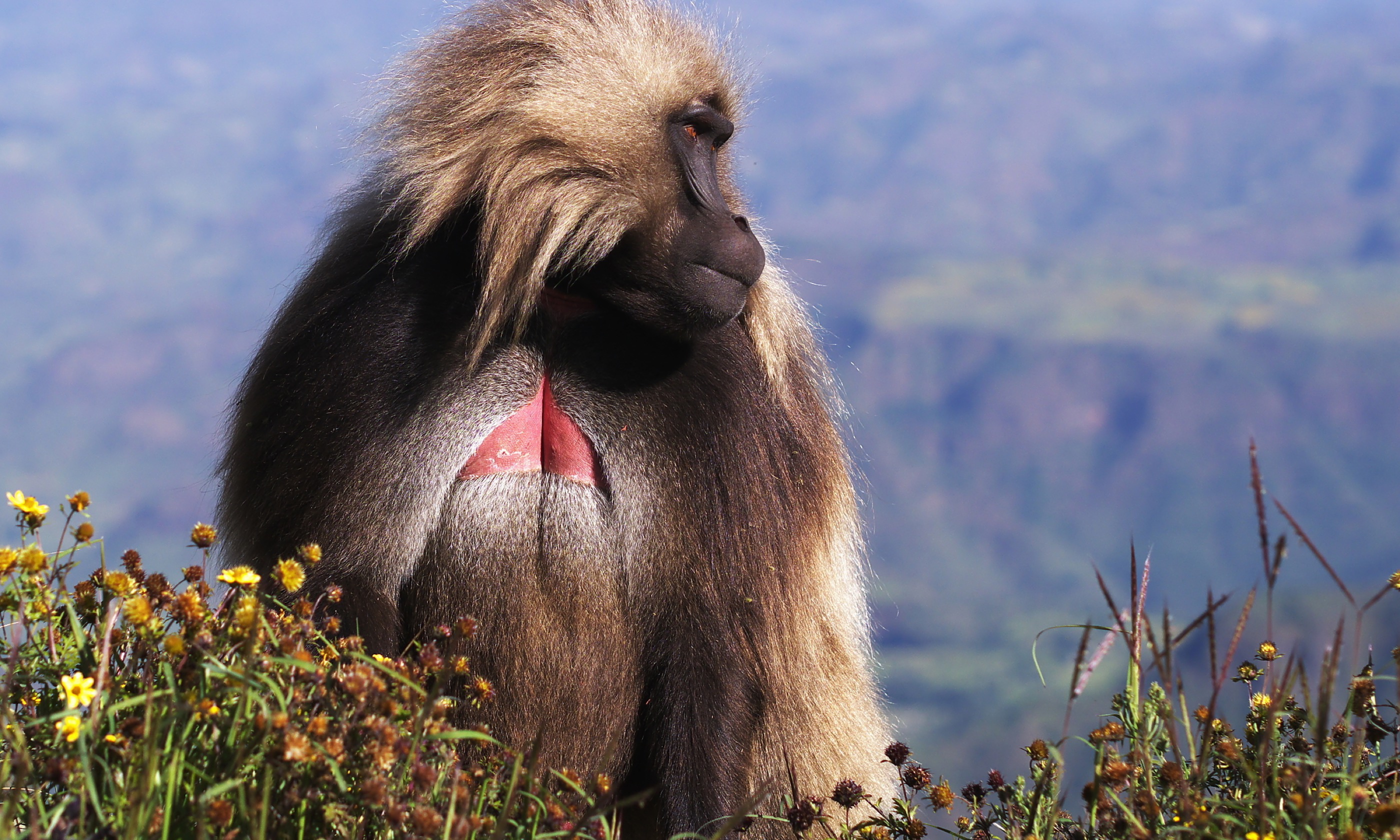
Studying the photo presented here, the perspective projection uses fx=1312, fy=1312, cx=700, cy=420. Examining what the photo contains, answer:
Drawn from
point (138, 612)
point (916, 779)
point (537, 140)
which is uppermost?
point (537, 140)

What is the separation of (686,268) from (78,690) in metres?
1.79

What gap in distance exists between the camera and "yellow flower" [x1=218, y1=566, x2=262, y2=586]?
7.63 feet

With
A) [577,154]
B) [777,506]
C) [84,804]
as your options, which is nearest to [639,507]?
[777,506]

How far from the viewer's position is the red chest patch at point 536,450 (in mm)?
3582

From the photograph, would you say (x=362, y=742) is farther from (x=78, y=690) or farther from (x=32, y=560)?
(x=32, y=560)

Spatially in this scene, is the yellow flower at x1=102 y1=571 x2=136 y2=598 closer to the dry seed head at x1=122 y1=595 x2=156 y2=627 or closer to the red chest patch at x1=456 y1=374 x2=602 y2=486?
the dry seed head at x1=122 y1=595 x2=156 y2=627

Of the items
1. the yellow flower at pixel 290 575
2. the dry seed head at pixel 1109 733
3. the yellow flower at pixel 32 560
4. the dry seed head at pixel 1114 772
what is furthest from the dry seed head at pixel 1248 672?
the yellow flower at pixel 32 560

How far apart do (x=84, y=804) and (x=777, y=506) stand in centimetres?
199

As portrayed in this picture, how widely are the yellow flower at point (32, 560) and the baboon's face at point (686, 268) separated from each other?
5.32 ft

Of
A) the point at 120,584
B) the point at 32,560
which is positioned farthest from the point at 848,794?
the point at 32,560

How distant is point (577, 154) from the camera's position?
3.48 metres

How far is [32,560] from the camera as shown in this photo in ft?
7.72

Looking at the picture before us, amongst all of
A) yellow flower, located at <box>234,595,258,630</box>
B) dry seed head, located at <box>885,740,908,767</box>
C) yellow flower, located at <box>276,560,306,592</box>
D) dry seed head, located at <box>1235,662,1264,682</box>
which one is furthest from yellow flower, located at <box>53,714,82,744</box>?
dry seed head, located at <box>1235,662,1264,682</box>

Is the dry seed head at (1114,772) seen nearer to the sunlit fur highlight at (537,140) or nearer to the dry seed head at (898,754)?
the dry seed head at (898,754)
